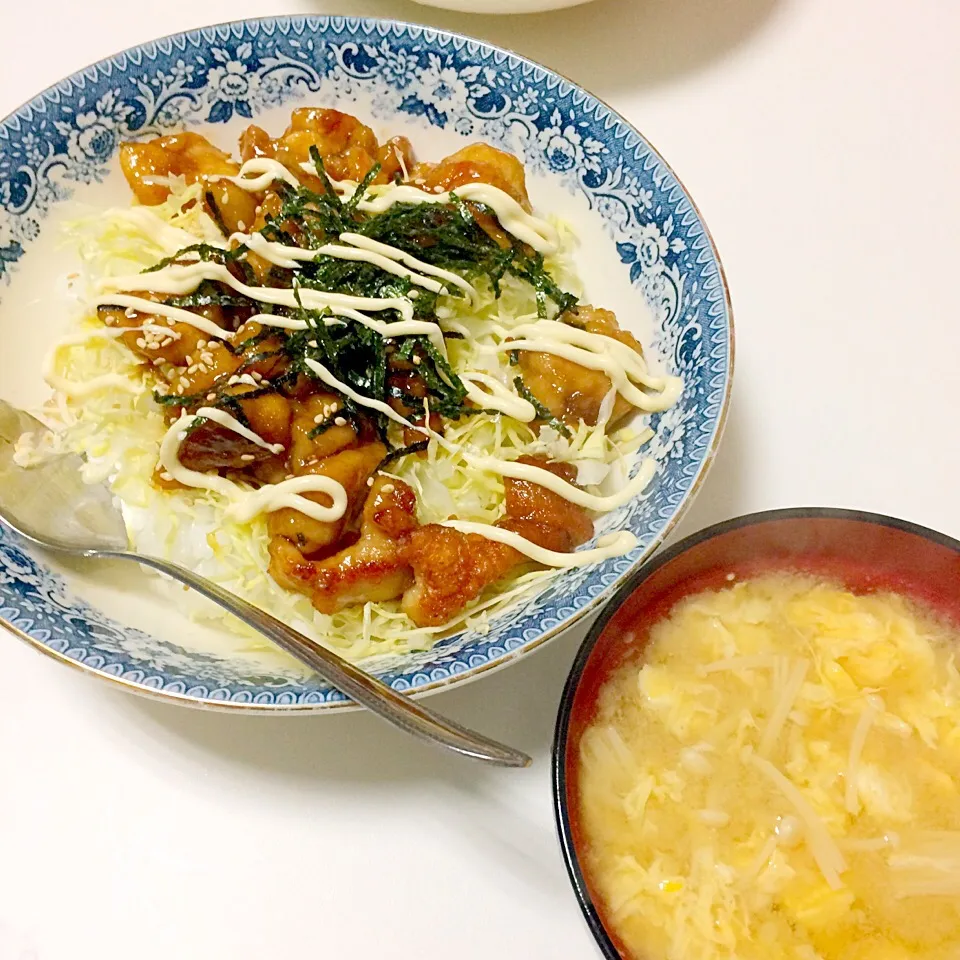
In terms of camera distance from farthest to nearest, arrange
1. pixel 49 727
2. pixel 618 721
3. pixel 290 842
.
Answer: pixel 49 727, pixel 290 842, pixel 618 721

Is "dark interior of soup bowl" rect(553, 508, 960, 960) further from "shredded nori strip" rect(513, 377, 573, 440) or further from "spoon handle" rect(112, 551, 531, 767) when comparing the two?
"shredded nori strip" rect(513, 377, 573, 440)

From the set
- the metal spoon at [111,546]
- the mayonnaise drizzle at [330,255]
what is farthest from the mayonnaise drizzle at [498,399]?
the metal spoon at [111,546]

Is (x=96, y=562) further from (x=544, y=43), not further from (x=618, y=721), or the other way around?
(x=544, y=43)

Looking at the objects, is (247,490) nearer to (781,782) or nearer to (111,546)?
(111,546)

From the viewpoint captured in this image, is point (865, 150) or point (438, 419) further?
point (865, 150)

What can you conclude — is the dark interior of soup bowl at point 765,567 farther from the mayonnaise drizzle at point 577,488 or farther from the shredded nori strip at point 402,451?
the shredded nori strip at point 402,451

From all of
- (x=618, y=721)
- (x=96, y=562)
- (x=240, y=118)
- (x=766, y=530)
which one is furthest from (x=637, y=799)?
(x=240, y=118)

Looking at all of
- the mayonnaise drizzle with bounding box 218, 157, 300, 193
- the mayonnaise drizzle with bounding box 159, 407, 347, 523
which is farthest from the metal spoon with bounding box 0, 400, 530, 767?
the mayonnaise drizzle with bounding box 218, 157, 300, 193

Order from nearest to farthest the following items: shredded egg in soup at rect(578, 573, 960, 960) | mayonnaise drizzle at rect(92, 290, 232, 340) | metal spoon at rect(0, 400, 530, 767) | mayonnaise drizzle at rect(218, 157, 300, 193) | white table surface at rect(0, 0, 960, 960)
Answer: shredded egg in soup at rect(578, 573, 960, 960), metal spoon at rect(0, 400, 530, 767), white table surface at rect(0, 0, 960, 960), mayonnaise drizzle at rect(92, 290, 232, 340), mayonnaise drizzle at rect(218, 157, 300, 193)
